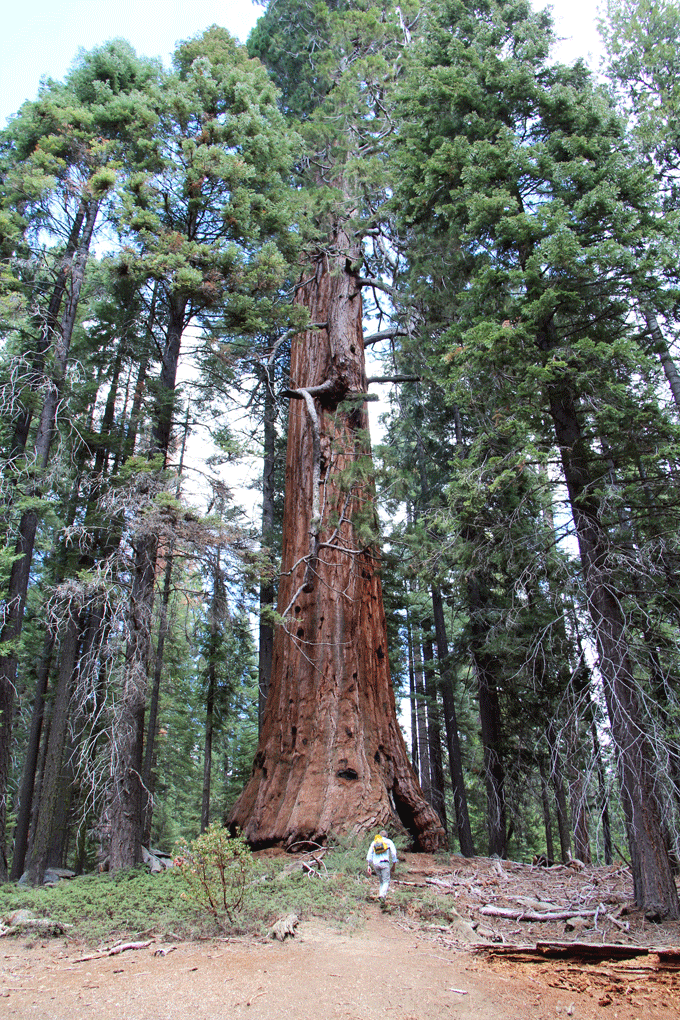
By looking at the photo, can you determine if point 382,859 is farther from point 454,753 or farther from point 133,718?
point 454,753

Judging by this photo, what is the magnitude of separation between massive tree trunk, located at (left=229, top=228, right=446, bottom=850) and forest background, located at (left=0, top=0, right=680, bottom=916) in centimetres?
39

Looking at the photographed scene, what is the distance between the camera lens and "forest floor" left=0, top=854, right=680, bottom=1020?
10.8 feet

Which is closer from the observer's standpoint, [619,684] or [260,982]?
[260,982]

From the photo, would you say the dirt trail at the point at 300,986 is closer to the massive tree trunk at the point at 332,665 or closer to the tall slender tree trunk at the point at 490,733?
the massive tree trunk at the point at 332,665

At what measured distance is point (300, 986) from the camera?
11.6ft

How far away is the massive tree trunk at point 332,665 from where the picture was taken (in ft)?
23.4

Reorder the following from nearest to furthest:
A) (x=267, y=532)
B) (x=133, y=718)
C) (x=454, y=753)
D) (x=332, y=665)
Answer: (x=133, y=718)
(x=332, y=665)
(x=454, y=753)
(x=267, y=532)

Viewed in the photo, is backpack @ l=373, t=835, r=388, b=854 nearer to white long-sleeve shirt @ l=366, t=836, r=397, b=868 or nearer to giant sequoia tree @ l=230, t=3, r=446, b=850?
white long-sleeve shirt @ l=366, t=836, r=397, b=868

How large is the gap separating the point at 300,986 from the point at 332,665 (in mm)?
4563

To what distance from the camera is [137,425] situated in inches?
375

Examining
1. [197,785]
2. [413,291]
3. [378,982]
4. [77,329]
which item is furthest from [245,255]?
[197,785]

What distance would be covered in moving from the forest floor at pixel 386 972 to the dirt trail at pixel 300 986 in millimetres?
11

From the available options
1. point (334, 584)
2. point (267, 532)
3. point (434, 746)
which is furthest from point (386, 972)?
point (434, 746)

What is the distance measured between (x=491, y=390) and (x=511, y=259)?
190 cm
